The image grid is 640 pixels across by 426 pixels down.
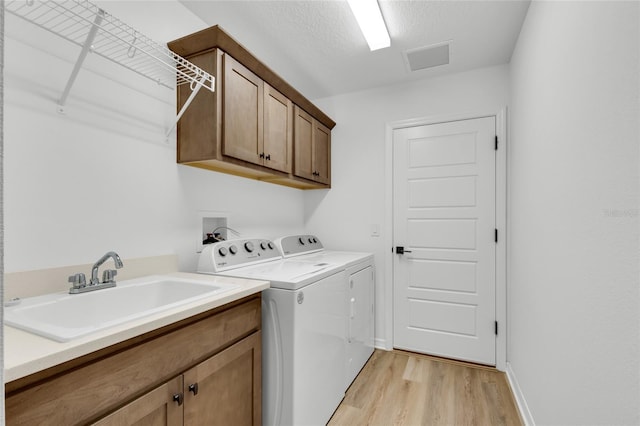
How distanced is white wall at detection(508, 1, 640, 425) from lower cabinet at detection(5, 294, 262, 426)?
49.4 inches

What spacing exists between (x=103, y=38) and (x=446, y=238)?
8.55 ft

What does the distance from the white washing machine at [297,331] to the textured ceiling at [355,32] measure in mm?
1403

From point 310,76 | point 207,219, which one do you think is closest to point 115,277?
point 207,219

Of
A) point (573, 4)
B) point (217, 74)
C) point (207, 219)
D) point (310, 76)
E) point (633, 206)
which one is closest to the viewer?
point (633, 206)

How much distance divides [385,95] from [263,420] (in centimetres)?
269

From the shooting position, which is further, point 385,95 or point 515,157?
point 385,95

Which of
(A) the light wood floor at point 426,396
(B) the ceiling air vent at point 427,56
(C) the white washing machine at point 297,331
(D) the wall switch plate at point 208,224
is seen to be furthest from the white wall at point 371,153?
(D) the wall switch plate at point 208,224

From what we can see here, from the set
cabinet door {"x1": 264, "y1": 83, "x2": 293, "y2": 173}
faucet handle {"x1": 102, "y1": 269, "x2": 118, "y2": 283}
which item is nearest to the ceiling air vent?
cabinet door {"x1": 264, "y1": 83, "x2": 293, "y2": 173}

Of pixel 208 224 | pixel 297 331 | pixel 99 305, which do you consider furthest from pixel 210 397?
pixel 208 224

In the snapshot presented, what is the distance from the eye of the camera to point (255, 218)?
2428 millimetres

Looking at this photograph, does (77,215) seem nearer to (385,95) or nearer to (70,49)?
(70,49)

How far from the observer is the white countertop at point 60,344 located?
655mm

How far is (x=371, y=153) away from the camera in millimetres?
2916

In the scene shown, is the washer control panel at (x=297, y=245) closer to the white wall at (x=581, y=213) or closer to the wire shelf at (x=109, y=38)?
the wire shelf at (x=109, y=38)
